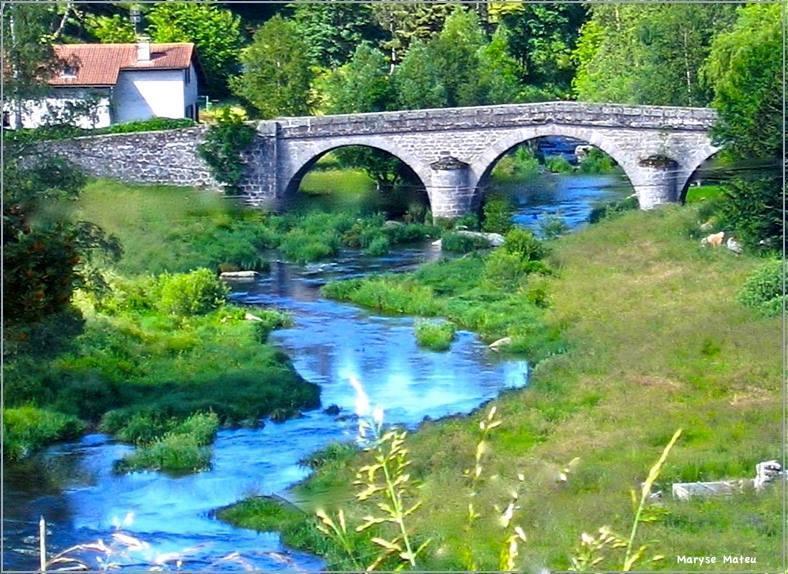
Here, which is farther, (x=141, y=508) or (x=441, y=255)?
(x=441, y=255)

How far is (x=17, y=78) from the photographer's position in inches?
719

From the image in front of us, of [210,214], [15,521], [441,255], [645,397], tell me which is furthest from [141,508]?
[210,214]

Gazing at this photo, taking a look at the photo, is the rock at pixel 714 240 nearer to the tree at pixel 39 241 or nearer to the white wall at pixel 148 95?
the tree at pixel 39 241

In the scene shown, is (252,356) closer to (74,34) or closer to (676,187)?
(676,187)

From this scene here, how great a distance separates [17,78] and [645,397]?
26.9 ft

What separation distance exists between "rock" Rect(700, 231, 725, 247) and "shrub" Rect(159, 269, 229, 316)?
8.31m

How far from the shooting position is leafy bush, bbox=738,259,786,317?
20.5 m

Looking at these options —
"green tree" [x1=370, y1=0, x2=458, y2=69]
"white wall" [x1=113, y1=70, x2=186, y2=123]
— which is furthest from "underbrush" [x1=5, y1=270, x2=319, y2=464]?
"green tree" [x1=370, y1=0, x2=458, y2=69]

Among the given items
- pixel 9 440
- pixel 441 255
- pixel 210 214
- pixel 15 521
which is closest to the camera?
pixel 15 521

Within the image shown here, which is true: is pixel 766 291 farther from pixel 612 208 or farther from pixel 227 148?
pixel 227 148

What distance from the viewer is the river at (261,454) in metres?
13.2

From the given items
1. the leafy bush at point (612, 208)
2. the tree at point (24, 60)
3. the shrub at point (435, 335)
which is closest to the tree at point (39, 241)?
the tree at point (24, 60)

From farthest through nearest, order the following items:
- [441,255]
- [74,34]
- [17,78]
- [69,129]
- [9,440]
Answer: [74,34]
[441,255]
[69,129]
[17,78]
[9,440]

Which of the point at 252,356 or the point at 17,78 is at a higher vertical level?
the point at 17,78
